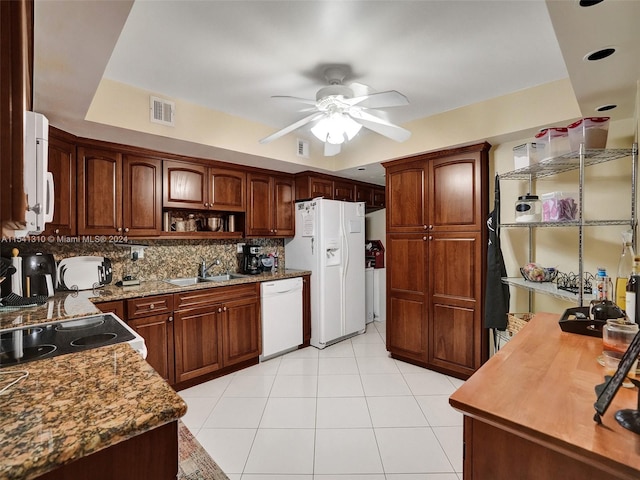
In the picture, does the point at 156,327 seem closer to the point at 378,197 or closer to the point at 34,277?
the point at 34,277

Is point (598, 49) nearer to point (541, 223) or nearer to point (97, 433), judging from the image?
point (541, 223)

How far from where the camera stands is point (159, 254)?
3.11 meters

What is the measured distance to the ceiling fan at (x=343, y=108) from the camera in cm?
188

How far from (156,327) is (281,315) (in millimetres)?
1285

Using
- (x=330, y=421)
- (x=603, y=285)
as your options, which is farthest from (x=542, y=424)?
(x=330, y=421)

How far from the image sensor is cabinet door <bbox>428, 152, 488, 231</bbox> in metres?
2.77


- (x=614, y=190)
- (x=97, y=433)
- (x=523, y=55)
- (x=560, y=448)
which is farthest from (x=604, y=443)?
(x=614, y=190)

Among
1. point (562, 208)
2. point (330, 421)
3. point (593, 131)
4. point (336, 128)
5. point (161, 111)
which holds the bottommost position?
point (330, 421)

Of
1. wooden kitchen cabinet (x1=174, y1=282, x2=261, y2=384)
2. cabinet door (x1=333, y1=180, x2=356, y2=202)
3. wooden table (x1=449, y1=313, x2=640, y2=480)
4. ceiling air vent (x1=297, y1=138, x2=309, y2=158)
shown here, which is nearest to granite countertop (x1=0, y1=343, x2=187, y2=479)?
wooden table (x1=449, y1=313, x2=640, y2=480)

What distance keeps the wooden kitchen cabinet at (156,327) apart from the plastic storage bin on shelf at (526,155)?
9.92 feet

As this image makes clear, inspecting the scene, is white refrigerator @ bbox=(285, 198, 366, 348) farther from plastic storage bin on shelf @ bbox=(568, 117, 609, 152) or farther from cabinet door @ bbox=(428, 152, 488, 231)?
plastic storage bin on shelf @ bbox=(568, 117, 609, 152)

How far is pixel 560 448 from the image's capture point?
2.32ft

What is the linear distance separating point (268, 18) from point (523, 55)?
1.57 meters

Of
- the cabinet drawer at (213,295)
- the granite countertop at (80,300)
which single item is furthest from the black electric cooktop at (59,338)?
the cabinet drawer at (213,295)
